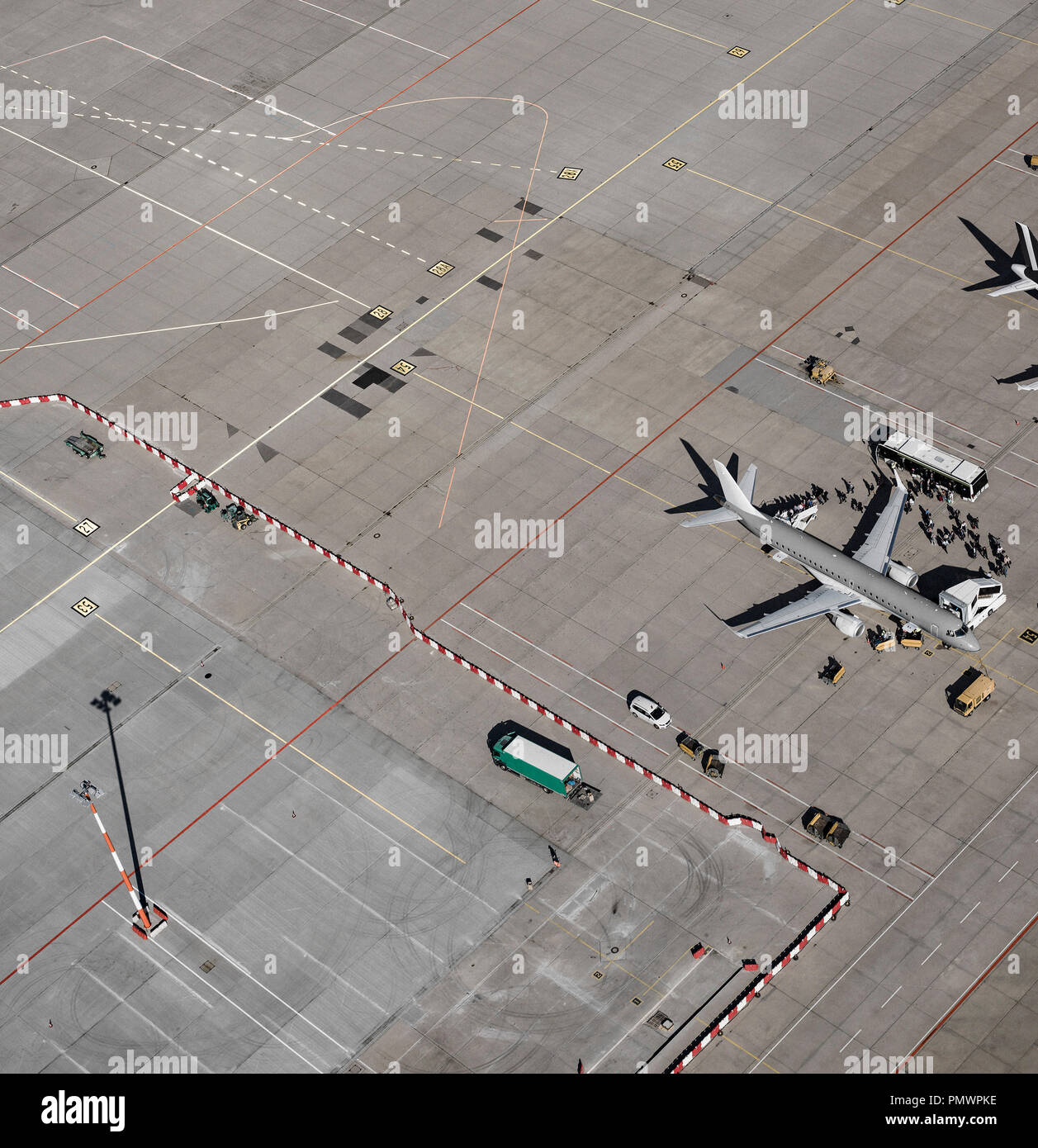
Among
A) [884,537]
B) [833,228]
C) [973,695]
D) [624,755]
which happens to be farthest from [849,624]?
[833,228]

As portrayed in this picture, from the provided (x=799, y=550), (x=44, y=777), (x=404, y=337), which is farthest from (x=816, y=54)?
(x=44, y=777)

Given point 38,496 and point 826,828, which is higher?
point 826,828

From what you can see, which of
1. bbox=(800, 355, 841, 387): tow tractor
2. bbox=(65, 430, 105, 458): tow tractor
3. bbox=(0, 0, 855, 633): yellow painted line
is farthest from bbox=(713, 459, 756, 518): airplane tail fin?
bbox=(65, 430, 105, 458): tow tractor

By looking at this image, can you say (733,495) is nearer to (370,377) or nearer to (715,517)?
(715,517)

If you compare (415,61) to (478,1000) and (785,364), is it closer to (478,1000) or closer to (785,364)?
(785,364)

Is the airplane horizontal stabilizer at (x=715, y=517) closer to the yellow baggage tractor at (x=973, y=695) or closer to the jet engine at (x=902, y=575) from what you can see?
the jet engine at (x=902, y=575)

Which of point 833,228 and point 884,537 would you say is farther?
point 833,228

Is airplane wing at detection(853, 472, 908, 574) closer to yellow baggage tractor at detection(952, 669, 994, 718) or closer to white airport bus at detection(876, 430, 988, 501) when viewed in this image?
white airport bus at detection(876, 430, 988, 501)
